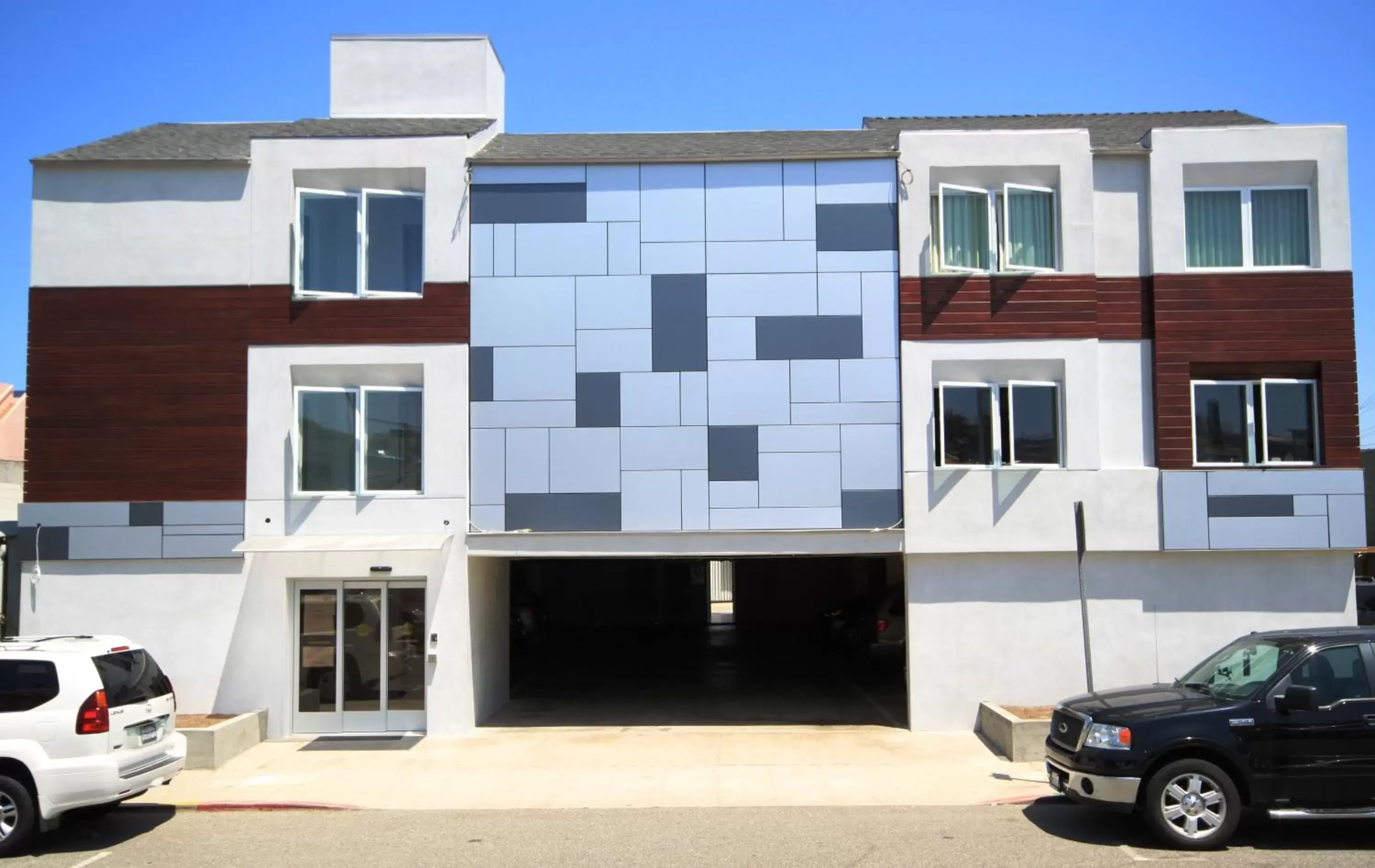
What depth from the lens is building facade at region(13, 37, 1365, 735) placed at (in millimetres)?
15586

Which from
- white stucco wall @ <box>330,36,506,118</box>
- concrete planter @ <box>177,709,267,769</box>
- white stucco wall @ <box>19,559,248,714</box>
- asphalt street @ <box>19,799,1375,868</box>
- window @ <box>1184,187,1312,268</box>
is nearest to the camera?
asphalt street @ <box>19,799,1375,868</box>

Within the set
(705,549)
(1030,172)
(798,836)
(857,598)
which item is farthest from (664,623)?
(798,836)

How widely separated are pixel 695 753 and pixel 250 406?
7670 millimetres

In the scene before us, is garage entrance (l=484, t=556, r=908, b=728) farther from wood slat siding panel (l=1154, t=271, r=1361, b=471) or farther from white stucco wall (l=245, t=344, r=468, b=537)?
wood slat siding panel (l=1154, t=271, r=1361, b=471)

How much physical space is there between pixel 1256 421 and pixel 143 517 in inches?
607

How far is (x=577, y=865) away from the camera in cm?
936

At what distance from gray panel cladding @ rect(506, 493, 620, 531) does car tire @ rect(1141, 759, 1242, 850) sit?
7.91 m

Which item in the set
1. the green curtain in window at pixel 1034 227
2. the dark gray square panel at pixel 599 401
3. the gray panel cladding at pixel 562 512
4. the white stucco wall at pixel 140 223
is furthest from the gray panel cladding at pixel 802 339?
the white stucco wall at pixel 140 223

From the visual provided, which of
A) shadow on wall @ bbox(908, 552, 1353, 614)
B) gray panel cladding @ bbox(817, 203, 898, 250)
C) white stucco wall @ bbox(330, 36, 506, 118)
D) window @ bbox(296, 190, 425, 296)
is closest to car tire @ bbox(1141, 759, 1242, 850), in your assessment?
shadow on wall @ bbox(908, 552, 1353, 614)

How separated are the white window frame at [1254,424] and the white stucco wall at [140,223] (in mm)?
13341

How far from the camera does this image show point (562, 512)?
15.7 m

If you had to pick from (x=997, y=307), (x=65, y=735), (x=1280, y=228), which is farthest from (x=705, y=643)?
(x=65, y=735)

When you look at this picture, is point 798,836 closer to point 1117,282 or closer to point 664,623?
point 1117,282

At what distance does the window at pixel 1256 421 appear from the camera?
1600 centimetres
